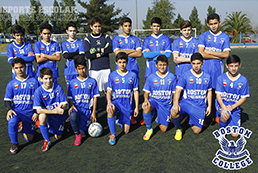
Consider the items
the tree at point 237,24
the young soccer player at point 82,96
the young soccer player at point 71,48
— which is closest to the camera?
the young soccer player at point 82,96

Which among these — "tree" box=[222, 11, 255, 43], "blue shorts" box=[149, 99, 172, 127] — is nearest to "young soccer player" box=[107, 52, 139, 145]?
"blue shorts" box=[149, 99, 172, 127]

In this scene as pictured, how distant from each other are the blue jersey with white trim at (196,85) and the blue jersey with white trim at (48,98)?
197cm

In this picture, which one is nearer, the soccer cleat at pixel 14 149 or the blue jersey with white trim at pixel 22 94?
the soccer cleat at pixel 14 149

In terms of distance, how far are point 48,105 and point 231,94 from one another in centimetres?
297

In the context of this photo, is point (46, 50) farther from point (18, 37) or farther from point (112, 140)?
point (112, 140)

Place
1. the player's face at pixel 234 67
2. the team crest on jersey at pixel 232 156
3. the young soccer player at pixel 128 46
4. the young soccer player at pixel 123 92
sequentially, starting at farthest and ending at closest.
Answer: the young soccer player at pixel 128 46 < the young soccer player at pixel 123 92 < the player's face at pixel 234 67 < the team crest on jersey at pixel 232 156

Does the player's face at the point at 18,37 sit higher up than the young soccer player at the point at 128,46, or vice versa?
the player's face at the point at 18,37

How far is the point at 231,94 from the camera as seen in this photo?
357 cm

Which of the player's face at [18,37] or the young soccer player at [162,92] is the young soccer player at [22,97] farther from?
the young soccer player at [162,92]

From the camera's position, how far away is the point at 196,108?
362cm

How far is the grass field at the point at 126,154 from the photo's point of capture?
2.73 m

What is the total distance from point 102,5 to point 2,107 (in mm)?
44758

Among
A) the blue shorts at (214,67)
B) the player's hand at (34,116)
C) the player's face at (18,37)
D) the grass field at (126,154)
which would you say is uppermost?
the player's face at (18,37)

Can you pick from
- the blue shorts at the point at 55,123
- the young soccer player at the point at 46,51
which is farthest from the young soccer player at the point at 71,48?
the blue shorts at the point at 55,123
